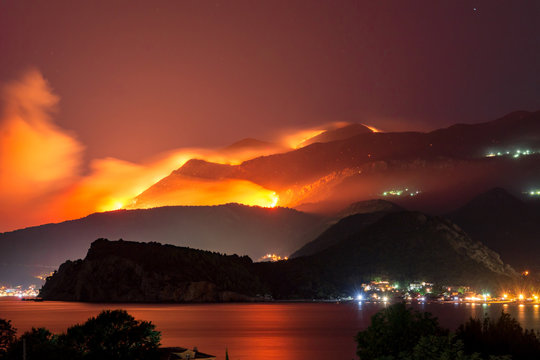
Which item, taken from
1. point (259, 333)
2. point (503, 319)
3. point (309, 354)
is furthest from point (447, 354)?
point (259, 333)

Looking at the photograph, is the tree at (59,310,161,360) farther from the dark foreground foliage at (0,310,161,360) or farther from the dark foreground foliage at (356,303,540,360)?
the dark foreground foliage at (356,303,540,360)

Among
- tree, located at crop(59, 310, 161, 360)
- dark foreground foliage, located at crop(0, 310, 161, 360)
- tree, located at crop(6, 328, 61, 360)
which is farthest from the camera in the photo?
tree, located at crop(59, 310, 161, 360)

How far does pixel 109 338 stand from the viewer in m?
54.1

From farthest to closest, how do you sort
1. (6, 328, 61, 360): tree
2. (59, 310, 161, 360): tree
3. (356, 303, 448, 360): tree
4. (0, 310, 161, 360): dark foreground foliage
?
(59, 310, 161, 360): tree < (0, 310, 161, 360): dark foreground foliage < (356, 303, 448, 360): tree < (6, 328, 61, 360): tree

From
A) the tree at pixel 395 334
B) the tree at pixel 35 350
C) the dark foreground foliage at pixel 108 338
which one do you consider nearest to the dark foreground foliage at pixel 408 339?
the tree at pixel 395 334

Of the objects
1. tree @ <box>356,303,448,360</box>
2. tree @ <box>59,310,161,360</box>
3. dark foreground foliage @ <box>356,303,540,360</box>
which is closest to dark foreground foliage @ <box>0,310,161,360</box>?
tree @ <box>59,310,161,360</box>

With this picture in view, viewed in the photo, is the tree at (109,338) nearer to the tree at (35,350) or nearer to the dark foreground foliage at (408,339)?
the tree at (35,350)

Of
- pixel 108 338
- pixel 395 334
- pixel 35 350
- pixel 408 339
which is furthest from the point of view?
pixel 108 338

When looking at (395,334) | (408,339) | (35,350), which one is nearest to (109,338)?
(35,350)

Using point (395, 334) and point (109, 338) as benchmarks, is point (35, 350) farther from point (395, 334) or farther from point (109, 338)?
point (395, 334)

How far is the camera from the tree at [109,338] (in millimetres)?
53625

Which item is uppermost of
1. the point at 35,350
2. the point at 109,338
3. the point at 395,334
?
the point at 395,334

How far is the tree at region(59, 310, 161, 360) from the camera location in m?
53.6

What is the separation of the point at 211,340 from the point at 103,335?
9118 cm
